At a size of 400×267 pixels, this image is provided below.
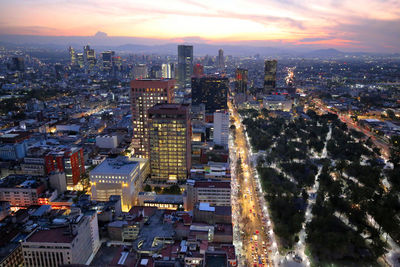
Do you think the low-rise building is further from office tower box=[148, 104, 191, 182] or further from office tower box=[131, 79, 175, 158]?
office tower box=[131, 79, 175, 158]

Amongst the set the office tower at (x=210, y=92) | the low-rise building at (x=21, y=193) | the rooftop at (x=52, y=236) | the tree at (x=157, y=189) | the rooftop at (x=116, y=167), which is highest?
the office tower at (x=210, y=92)

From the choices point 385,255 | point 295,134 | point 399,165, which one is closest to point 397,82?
point 295,134

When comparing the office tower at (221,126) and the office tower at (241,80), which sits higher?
the office tower at (241,80)

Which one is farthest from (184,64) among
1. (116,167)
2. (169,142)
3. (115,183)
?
(115,183)

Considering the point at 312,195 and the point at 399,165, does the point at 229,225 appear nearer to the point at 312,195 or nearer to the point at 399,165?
the point at 312,195

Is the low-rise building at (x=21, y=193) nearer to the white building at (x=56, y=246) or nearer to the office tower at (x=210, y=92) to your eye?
the white building at (x=56, y=246)

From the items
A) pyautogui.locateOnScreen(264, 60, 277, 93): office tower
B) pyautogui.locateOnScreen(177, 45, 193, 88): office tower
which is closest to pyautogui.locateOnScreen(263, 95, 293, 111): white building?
pyautogui.locateOnScreen(264, 60, 277, 93): office tower

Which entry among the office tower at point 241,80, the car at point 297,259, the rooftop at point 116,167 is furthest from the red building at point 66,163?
the office tower at point 241,80
